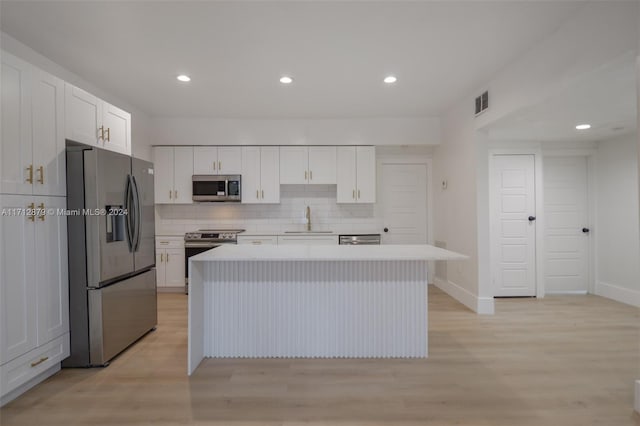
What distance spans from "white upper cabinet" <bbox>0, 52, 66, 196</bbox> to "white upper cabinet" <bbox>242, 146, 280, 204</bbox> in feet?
8.74

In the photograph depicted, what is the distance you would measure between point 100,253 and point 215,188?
2.48 m

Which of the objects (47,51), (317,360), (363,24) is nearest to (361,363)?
(317,360)

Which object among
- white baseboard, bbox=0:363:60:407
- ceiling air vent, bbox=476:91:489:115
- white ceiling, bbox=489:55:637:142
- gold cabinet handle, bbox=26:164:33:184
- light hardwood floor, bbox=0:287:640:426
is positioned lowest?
Result: light hardwood floor, bbox=0:287:640:426

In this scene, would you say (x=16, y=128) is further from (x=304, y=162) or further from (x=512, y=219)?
(x=512, y=219)

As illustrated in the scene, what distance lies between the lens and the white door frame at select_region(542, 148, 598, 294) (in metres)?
4.77

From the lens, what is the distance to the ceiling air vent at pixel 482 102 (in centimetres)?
354

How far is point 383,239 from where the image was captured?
545 centimetres

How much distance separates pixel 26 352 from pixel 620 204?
6541 millimetres

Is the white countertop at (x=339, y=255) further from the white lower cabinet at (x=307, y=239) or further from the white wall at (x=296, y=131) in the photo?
the white wall at (x=296, y=131)

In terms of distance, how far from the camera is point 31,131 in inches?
86.8

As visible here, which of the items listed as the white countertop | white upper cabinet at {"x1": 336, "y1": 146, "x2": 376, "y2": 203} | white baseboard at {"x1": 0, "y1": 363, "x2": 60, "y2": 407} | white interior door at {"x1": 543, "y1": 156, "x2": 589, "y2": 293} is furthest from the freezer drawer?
white interior door at {"x1": 543, "y1": 156, "x2": 589, "y2": 293}

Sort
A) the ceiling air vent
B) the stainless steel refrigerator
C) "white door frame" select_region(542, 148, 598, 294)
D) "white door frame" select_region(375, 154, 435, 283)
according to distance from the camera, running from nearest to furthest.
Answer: the stainless steel refrigerator
the ceiling air vent
"white door frame" select_region(542, 148, 598, 294)
"white door frame" select_region(375, 154, 435, 283)

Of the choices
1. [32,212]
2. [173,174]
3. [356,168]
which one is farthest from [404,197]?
[32,212]

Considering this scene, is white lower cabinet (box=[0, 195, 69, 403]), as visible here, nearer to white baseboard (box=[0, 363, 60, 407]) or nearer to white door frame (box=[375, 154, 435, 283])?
white baseboard (box=[0, 363, 60, 407])
